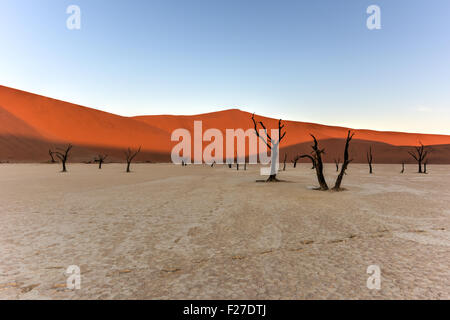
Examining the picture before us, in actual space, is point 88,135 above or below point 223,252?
above

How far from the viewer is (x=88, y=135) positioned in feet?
255

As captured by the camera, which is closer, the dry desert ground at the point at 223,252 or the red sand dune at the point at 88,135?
the dry desert ground at the point at 223,252

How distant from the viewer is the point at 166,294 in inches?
129

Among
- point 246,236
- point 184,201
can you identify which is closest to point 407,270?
point 246,236

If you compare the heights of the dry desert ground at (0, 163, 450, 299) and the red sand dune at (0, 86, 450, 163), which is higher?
the red sand dune at (0, 86, 450, 163)

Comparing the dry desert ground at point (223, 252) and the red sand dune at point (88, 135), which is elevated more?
the red sand dune at point (88, 135)

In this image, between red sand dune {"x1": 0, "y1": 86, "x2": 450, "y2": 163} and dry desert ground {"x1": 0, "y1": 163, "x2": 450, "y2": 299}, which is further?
red sand dune {"x1": 0, "y1": 86, "x2": 450, "y2": 163}

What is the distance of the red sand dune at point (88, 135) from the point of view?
61062 mm

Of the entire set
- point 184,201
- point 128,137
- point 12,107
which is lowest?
point 184,201

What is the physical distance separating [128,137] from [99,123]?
39.2 feet

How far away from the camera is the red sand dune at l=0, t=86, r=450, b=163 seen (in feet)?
200
